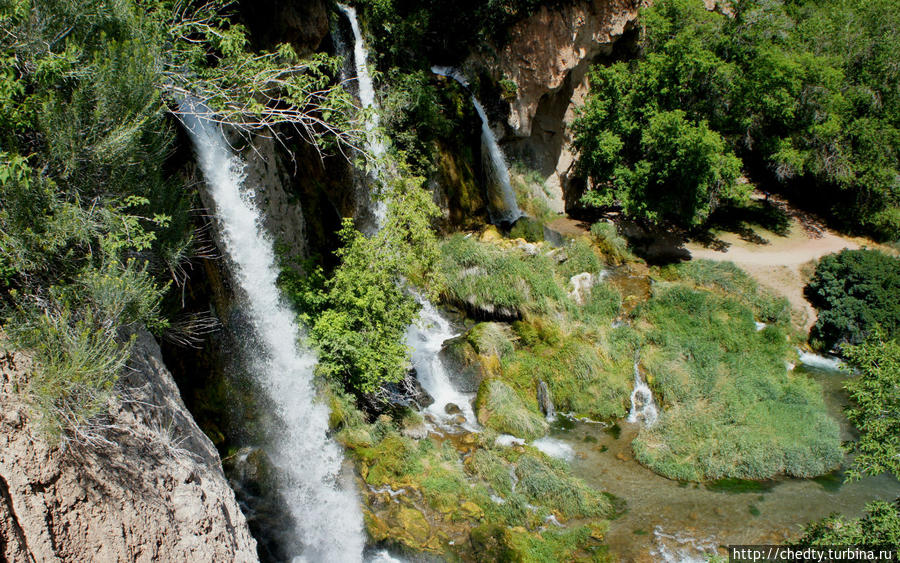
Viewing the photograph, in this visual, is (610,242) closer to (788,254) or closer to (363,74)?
(788,254)

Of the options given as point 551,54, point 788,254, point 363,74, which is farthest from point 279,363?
point 788,254

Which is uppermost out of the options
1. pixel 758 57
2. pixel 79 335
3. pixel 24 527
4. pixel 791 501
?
pixel 758 57

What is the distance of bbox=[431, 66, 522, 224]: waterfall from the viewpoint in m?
19.2

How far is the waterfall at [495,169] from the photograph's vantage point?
19203 millimetres

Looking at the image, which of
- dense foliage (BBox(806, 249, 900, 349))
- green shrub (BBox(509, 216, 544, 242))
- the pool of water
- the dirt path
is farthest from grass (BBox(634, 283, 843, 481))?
green shrub (BBox(509, 216, 544, 242))

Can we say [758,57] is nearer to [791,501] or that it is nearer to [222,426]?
[791,501]

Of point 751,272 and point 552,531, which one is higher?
point 751,272

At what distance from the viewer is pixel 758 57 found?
16.8 meters

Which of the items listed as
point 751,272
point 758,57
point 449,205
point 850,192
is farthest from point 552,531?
point 850,192

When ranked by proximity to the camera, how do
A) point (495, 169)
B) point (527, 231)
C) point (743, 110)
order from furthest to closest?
point (495, 169)
point (527, 231)
point (743, 110)

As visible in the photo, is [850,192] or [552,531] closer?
[552,531]

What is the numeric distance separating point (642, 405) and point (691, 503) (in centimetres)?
282

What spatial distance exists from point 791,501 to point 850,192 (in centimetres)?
1638

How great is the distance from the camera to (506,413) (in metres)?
11.5
